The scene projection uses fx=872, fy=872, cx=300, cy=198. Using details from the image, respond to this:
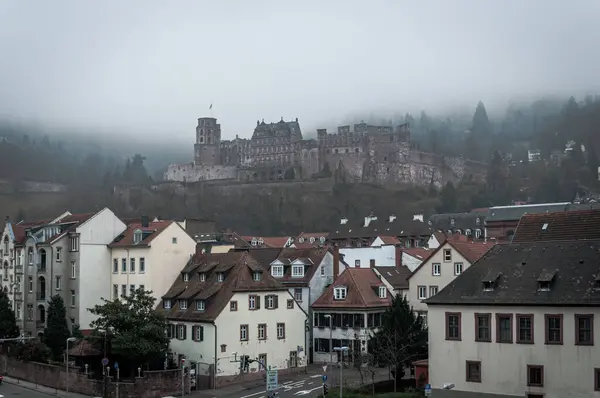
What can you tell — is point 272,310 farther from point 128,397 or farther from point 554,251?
point 554,251

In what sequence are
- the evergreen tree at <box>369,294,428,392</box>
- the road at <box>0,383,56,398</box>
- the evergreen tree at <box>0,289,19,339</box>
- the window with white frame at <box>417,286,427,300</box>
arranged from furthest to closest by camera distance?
the evergreen tree at <box>0,289,19,339</box>, the window with white frame at <box>417,286,427,300</box>, the road at <box>0,383,56,398</box>, the evergreen tree at <box>369,294,428,392</box>

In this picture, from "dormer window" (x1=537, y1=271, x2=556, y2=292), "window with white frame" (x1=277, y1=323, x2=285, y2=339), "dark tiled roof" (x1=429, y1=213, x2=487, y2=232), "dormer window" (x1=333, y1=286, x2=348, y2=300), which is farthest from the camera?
"dark tiled roof" (x1=429, y1=213, x2=487, y2=232)

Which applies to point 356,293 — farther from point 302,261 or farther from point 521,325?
point 521,325

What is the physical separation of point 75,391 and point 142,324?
7.52 meters

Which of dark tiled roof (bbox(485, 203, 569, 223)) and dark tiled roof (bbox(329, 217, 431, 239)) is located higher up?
dark tiled roof (bbox(485, 203, 569, 223))

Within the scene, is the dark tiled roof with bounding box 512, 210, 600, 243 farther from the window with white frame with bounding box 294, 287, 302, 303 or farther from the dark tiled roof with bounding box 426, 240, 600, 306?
the window with white frame with bounding box 294, 287, 302, 303

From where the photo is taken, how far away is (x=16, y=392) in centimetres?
6794

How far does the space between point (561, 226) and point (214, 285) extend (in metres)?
28.5

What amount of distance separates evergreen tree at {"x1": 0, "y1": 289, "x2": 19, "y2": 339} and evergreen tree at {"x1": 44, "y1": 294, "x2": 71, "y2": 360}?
700 cm

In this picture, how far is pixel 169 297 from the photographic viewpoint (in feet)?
251

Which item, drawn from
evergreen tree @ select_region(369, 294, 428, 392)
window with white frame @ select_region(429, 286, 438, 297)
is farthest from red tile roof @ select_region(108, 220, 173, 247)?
evergreen tree @ select_region(369, 294, 428, 392)

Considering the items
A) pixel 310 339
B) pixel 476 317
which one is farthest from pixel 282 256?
pixel 476 317

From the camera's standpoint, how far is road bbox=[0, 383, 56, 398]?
2586 inches

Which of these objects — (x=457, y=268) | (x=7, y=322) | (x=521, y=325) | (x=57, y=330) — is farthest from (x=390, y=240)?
(x=521, y=325)
